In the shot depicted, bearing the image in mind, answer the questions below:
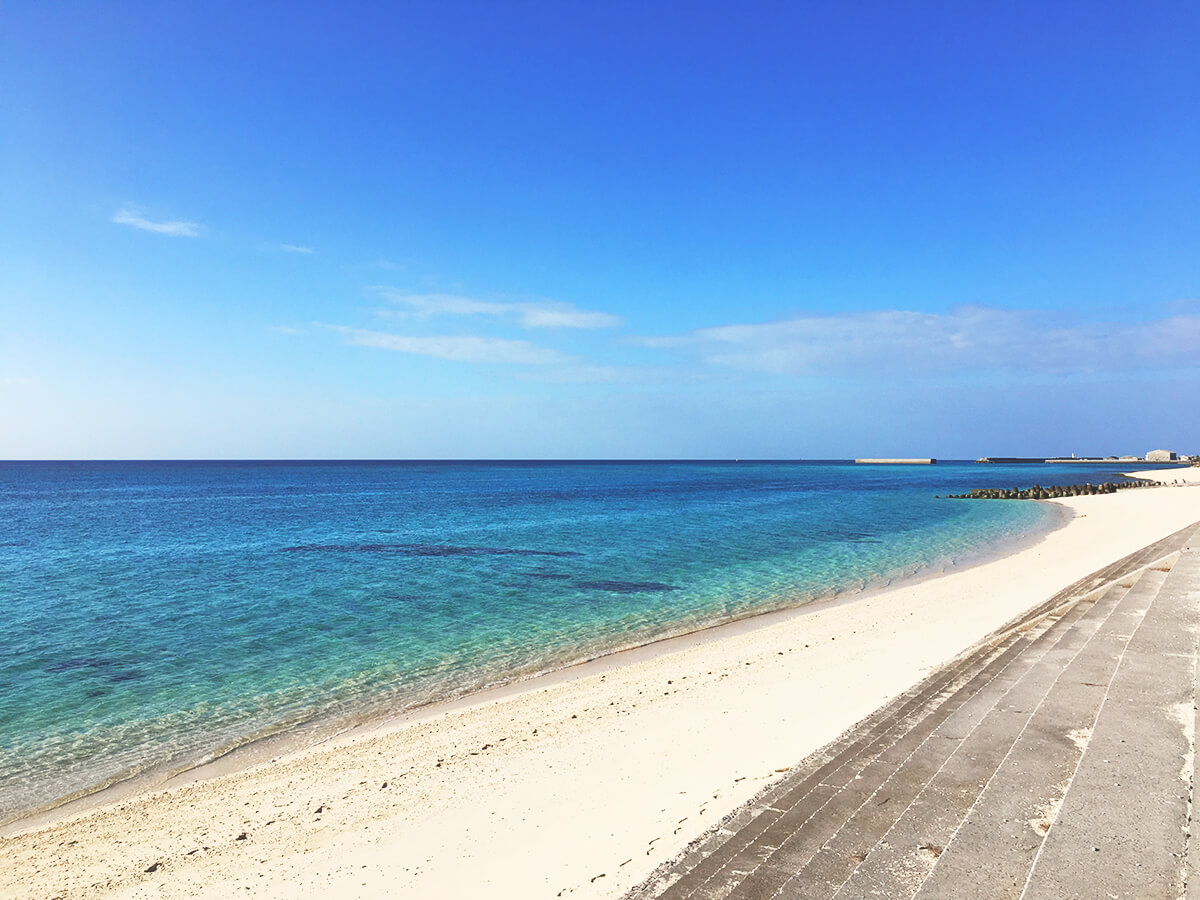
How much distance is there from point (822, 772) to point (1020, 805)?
150cm

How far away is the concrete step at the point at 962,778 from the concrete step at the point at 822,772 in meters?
0.60

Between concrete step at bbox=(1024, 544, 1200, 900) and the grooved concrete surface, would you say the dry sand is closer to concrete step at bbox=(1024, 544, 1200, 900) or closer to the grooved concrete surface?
the grooved concrete surface

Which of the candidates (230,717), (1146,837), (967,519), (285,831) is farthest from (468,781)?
(967,519)

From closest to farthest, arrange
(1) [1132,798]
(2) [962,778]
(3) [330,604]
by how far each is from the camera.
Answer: (1) [1132,798]
(2) [962,778]
(3) [330,604]

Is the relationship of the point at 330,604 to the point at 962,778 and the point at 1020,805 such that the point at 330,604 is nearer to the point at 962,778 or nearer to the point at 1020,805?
the point at 962,778

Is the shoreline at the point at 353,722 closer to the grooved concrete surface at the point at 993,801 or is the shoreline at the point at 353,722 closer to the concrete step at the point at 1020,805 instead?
the grooved concrete surface at the point at 993,801

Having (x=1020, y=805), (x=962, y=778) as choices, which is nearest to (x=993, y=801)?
(x=1020, y=805)

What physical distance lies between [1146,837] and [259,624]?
19379 mm

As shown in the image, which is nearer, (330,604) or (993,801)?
(993,801)

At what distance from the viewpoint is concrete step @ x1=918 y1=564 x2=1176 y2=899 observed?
162 inches

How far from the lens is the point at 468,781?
330 inches

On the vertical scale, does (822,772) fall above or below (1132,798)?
below

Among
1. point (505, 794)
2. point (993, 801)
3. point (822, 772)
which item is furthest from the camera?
point (505, 794)

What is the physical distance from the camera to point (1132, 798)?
4945 mm
